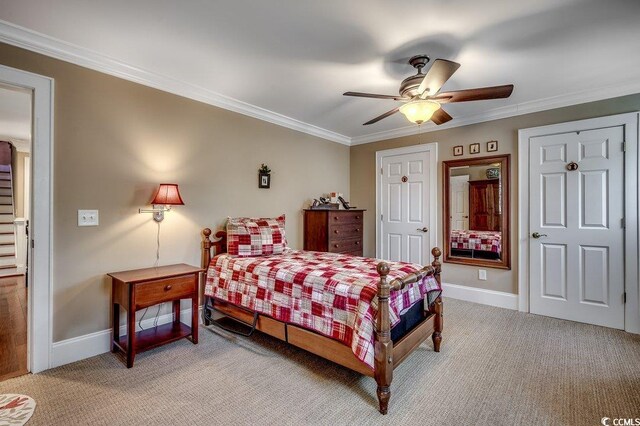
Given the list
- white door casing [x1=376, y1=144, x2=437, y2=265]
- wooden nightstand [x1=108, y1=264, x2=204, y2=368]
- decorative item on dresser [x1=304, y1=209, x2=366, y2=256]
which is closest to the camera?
wooden nightstand [x1=108, y1=264, x2=204, y2=368]

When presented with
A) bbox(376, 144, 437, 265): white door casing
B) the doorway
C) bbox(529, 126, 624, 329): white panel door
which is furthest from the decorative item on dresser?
the doorway

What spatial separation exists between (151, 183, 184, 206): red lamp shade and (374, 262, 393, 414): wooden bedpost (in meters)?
2.05

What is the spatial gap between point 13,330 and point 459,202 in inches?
212

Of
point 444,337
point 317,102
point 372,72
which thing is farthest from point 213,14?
point 444,337

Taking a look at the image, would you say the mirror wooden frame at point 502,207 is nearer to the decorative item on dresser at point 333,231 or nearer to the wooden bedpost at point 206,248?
the decorative item on dresser at point 333,231

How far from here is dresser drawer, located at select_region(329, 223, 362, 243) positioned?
4.16 meters

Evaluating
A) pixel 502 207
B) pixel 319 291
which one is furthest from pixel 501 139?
pixel 319 291

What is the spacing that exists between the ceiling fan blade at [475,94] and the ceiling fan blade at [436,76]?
0.12 metres

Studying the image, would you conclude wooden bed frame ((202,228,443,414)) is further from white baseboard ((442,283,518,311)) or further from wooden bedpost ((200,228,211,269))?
white baseboard ((442,283,518,311))

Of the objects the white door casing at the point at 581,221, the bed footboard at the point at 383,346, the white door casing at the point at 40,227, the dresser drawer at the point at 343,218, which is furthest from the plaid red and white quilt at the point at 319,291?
the white door casing at the point at 581,221

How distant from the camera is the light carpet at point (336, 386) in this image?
1.80m

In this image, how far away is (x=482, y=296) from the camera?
3980mm

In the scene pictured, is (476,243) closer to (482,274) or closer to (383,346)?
(482,274)

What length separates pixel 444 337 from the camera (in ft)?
9.60
